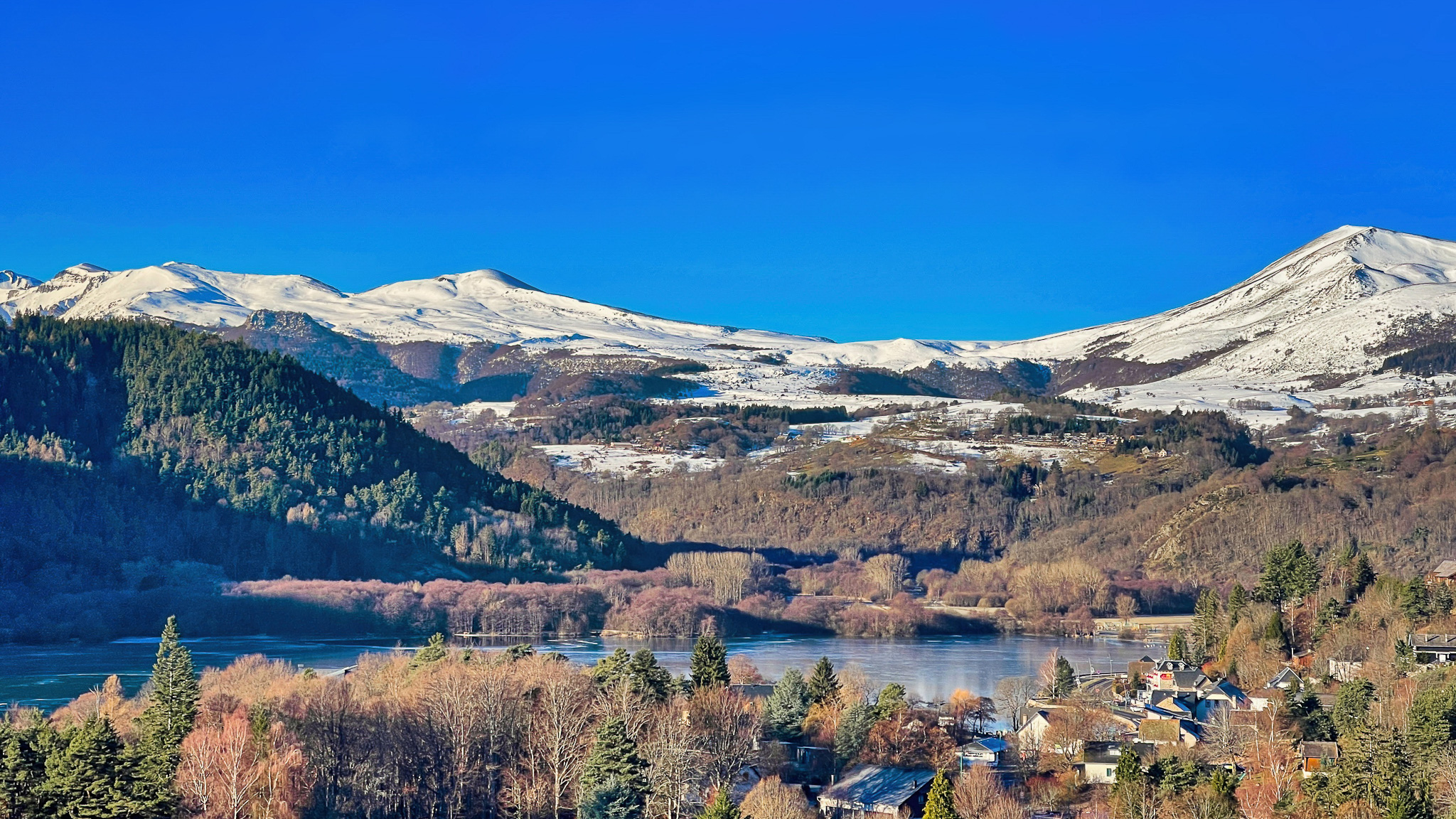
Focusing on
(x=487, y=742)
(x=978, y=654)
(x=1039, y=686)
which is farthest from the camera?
(x=978, y=654)

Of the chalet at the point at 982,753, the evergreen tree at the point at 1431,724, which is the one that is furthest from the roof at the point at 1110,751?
the evergreen tree at the point at 1431,724

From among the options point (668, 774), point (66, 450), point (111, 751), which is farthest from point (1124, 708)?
point (66, 450)

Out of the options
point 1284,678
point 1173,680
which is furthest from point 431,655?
point 1284,678

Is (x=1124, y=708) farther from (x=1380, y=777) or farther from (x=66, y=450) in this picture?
(x=66, y=450)

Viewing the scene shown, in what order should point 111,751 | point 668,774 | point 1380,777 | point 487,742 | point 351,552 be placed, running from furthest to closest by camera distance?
point 351,552 → point 487,742 → point 668,774 → point 1380,777 → point 111,751

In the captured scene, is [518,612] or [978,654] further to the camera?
[518,612]

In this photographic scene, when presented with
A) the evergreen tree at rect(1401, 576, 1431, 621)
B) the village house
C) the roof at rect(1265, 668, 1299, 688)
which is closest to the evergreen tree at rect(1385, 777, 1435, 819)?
the roof at rect(1265, 668, 1299, 688)

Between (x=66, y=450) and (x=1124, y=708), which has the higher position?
(x=66, y=450)
